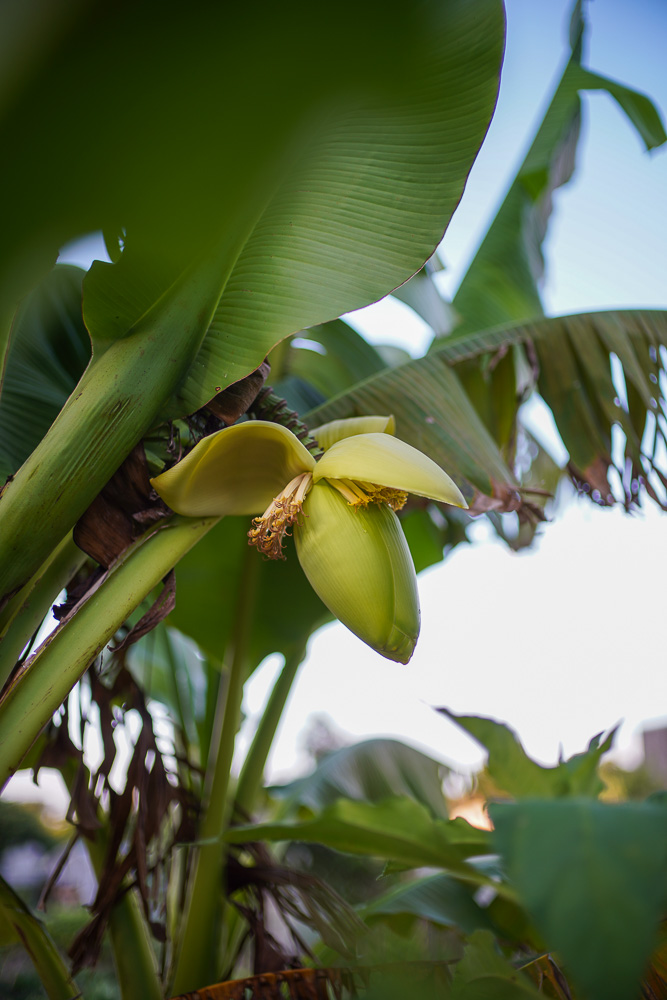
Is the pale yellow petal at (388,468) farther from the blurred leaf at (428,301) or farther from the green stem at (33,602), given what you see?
the blurred leaf at (428,301)

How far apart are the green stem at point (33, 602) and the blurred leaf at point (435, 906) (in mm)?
715

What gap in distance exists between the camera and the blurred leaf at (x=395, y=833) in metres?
0.67

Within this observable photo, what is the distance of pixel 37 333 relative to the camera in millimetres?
783

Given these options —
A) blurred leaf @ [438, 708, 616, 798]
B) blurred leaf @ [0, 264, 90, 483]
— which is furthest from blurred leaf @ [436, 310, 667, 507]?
blurred leaf @ [0, 264, 90, 483]

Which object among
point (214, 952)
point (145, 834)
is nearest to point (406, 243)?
point (145, 834)

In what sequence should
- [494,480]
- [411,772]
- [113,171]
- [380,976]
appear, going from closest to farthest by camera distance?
1. [113,171]
2. [380,976]
3. [494,480]
4. [411,772]

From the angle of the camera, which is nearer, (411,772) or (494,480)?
(494,480)

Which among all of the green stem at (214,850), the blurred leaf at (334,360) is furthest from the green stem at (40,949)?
the blurred leaf at (334,360)

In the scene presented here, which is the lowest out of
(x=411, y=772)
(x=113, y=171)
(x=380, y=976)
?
(x=411, y=772)

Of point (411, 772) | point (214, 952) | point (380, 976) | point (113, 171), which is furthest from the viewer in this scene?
point (411, 772)

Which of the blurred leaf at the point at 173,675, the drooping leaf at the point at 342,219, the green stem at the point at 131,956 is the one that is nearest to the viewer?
the drooping leaf at the point at 342,219

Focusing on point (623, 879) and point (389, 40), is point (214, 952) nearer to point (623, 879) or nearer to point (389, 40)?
point (623, 879)

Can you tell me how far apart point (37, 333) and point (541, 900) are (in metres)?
0.81

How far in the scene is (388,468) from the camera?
50 cm
